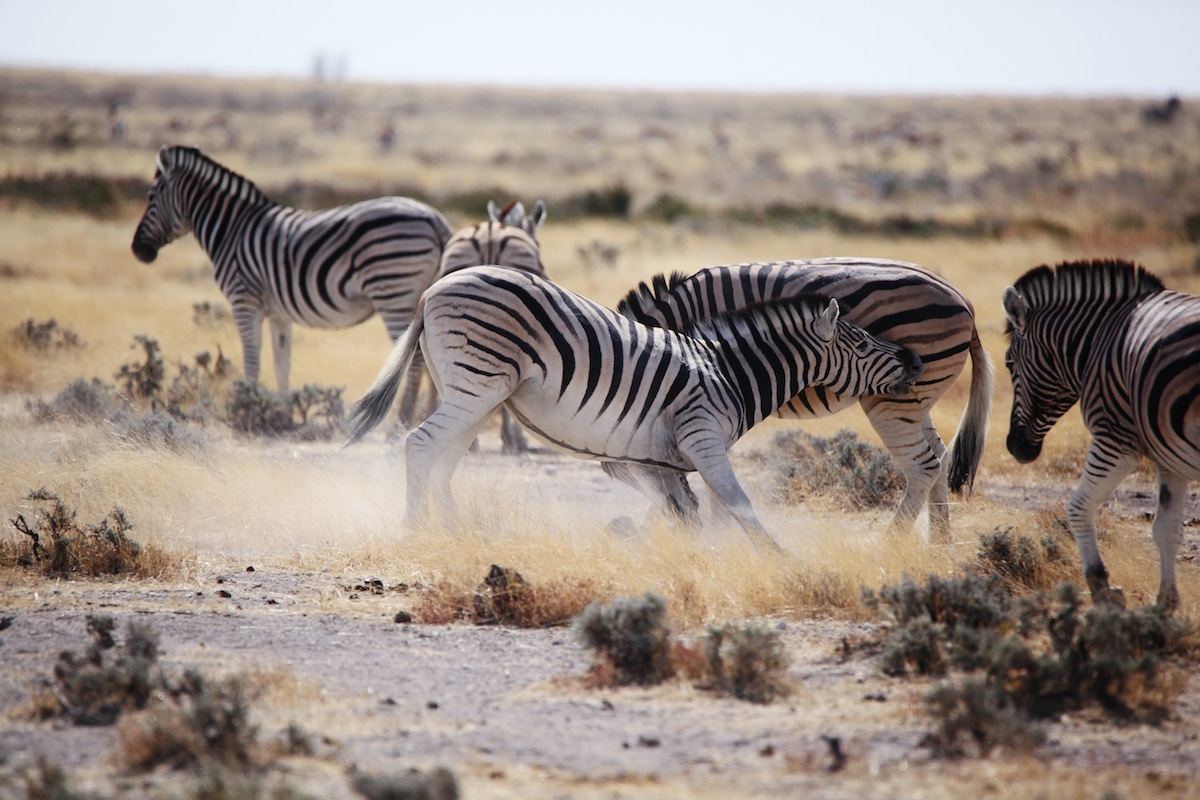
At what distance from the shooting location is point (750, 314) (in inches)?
265

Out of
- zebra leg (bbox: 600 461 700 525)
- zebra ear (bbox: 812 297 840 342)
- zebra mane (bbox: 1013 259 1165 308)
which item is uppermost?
zebra mane (bbox: 1013 259 1165 308)

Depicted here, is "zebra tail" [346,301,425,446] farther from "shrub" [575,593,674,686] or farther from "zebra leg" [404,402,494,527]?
"shrub" [575,593,674,686]

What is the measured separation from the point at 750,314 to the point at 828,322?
1.74ft

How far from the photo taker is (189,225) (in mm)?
11617

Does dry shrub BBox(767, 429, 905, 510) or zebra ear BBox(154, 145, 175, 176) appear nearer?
dry shrub BBox(767, 429, 905, 510)

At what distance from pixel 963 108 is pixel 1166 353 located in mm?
89829

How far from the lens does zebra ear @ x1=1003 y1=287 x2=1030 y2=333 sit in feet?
20.5

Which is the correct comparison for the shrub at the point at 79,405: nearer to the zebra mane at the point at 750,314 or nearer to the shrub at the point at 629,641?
the zebra mane at the point at 750,314

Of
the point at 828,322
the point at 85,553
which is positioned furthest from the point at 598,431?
the point at 85,553

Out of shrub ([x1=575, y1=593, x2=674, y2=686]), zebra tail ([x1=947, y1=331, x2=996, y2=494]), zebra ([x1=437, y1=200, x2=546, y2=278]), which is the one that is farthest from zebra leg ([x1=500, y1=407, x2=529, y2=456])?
shrub ([x1=575, y1=593, x2=674, y2=686])

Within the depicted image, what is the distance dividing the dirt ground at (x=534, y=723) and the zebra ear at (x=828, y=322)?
182 cm

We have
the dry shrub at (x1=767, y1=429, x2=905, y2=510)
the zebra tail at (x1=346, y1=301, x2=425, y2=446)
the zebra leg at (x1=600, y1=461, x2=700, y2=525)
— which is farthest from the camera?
the dry shrub at (x1=767, y1=429, x2=905, y2=510)

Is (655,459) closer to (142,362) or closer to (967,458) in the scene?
(967,458)

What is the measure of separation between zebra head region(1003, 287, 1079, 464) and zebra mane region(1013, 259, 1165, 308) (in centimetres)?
14
